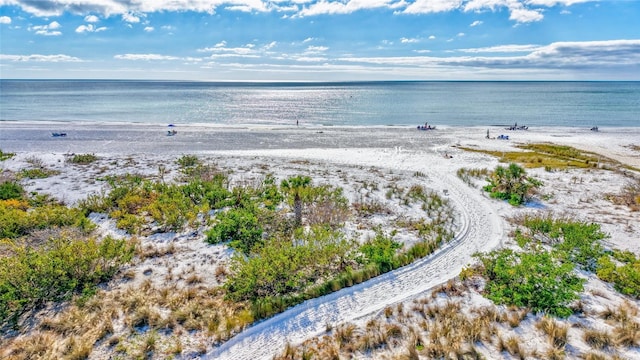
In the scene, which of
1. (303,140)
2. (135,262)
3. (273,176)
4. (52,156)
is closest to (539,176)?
(273,176)

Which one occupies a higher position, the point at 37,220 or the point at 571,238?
the point at 37,220

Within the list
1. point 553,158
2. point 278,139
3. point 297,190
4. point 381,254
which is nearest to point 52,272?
point 297,190

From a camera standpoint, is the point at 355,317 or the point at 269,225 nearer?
the point at 355,317

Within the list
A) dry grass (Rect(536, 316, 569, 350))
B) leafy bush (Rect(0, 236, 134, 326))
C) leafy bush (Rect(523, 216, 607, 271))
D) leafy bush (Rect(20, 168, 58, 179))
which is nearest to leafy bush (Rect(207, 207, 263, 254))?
leafy bush (Rect(0, 236, 134, 326))

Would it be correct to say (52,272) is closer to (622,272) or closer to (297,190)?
(297,190)

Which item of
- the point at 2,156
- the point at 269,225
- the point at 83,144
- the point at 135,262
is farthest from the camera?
the point at 83,144

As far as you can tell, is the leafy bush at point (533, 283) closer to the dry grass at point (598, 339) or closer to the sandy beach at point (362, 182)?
the sandy beach at point (362, 182)

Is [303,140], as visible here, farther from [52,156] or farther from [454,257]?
[454,257]
